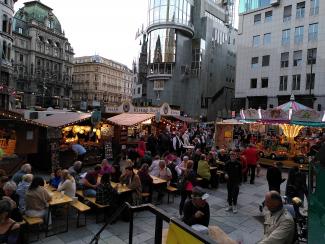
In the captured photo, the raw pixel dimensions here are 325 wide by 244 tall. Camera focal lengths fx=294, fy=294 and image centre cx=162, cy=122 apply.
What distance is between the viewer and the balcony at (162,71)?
5388cm

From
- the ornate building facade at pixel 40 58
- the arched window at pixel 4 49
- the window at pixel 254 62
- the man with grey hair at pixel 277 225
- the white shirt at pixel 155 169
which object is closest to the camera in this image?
the man with grey hair at pixel 277 225

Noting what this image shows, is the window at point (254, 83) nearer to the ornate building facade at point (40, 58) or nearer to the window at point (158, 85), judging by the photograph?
the window at point (158, 85)

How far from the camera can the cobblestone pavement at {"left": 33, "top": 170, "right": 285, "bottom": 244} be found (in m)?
7.04

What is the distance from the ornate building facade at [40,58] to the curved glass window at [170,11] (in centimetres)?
3833

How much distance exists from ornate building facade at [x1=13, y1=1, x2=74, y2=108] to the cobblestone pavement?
232ft

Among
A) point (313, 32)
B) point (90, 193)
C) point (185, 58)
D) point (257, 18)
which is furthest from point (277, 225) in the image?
point (185, 58)

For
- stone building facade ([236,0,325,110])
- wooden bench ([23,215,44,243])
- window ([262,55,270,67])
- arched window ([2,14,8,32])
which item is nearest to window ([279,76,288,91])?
stone building facade ([236,0,325,110])

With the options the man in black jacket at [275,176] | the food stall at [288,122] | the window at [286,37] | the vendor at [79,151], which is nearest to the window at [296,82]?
the window at [286,37]

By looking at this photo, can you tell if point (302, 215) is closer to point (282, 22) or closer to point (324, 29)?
point (324, 29)

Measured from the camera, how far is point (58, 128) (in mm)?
14758

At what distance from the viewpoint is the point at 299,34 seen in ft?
126

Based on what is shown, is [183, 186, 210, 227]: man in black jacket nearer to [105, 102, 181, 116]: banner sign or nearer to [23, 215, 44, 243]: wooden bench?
[23, 215, 44, 243]: wooden bench

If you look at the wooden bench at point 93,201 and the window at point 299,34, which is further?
the window at point 299,34

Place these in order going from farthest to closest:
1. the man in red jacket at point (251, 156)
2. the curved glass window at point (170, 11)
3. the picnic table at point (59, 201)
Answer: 1. the curved glass window at point (170, 11)
2. the man in red jacket at point (251, 156)
3. the picnic table at point (59, 201)
